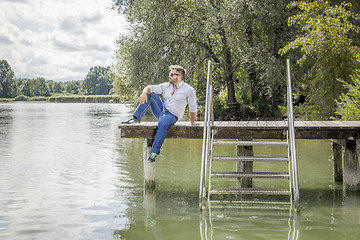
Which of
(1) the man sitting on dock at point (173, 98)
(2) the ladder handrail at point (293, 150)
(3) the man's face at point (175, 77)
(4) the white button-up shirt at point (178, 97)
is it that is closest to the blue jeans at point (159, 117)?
(1) the man sitting on dock at point (173, 98)

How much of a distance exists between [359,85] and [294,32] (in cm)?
1098

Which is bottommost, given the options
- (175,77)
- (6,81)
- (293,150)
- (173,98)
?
(293,150)

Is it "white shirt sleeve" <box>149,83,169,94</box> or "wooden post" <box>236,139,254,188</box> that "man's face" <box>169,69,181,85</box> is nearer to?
"white shirt sleeve" <box>149,83,169,94</box>

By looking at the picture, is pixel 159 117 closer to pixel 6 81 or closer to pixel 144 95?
pixel 144 95

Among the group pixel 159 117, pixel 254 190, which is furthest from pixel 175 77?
pixel 254 190

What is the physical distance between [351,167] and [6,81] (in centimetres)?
15997

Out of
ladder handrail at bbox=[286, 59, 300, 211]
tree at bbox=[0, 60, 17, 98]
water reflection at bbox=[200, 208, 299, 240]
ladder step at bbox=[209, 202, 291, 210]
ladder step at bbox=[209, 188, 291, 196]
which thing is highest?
tree at bbox=[0, 60, 17, 98]

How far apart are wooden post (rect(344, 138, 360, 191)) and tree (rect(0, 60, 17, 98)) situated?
15874cm

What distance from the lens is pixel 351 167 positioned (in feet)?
30.5

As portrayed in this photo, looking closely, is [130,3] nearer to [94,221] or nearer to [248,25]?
[248,25]

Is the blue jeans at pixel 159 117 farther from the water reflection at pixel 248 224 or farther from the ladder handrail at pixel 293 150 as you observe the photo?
the ladder handrail at pixel 293 150

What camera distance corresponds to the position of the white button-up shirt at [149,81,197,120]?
889cm

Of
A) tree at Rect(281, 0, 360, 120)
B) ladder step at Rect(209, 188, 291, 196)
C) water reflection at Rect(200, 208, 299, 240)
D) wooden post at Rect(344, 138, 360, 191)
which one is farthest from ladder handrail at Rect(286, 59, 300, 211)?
tree at Rect(281, 0, 360, 120)

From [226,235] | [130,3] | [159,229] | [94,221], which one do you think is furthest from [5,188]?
[130,3]
